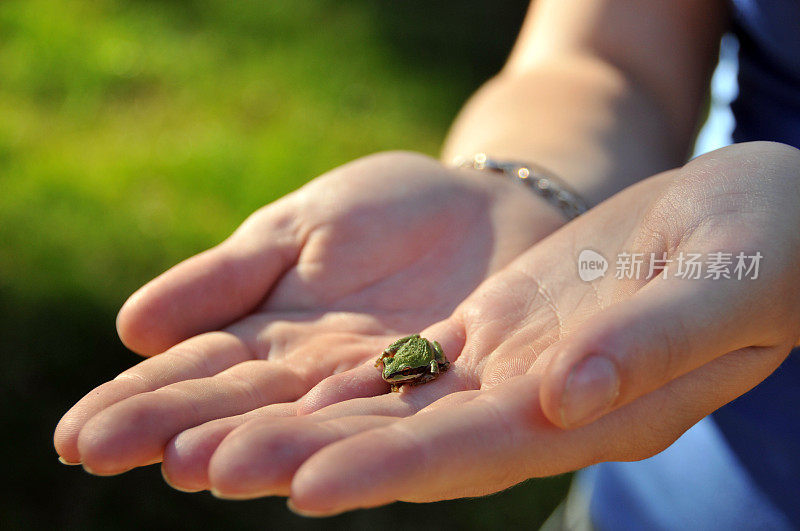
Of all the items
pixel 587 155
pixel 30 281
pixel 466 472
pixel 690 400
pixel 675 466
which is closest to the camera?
pixel 466 472

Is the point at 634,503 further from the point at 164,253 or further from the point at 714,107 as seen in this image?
the point at 164,253

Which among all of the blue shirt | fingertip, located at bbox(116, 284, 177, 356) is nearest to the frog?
fingertip, located at bbox(116, 284, 177, 356)

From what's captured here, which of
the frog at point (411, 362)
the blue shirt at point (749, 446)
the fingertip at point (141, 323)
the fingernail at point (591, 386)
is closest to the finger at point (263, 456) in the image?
the frog at point (411, 362)

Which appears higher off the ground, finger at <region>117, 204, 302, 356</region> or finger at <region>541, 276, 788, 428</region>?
finger at <region>117, 204, 302, 356</region>

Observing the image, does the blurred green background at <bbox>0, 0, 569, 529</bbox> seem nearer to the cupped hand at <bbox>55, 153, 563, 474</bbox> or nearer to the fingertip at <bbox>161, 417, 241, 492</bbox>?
the cupped hand at <bbox>55, 153, 563, 474</bbox>

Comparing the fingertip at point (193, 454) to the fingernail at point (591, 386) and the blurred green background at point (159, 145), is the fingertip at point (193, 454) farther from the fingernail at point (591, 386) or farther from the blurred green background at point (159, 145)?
the blurred green background at point (159, 145)

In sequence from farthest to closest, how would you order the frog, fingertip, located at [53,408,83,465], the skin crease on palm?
the frog → fingertip, located at [53,408,83,465] → the skin crease on palm

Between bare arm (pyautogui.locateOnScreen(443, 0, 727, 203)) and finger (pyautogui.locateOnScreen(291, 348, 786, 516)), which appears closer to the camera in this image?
finger (pyautogui.locateOnScreen(291, 348, 786, 516))

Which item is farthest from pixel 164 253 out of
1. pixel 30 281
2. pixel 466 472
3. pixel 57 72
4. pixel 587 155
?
pixel 466 472

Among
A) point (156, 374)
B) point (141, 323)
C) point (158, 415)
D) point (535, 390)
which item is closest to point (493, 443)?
point (535, 390)
